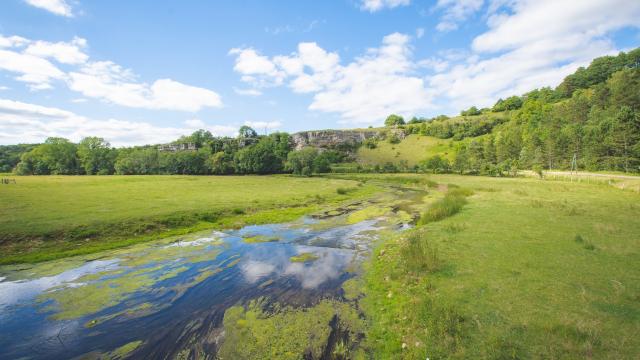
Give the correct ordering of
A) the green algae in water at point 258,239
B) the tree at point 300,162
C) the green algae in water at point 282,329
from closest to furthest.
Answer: the green algae in water at point 282,329 < the green algae in water at point 258,239 < the tree at point 300,162

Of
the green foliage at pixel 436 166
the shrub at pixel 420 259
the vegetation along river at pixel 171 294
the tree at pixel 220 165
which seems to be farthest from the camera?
the tree at pixel 220 165

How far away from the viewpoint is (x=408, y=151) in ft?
517

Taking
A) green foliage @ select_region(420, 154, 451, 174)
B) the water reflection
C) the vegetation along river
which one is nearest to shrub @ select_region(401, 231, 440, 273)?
the vegetation along river

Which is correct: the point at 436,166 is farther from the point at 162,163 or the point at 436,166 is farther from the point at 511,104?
the point at 511,104

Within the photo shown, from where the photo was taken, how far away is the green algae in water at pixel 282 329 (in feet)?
30.9

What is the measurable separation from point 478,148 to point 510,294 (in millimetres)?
120219

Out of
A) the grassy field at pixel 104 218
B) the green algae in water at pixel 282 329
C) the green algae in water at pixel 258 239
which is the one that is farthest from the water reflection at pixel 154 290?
the grassy field at pixel 104 218

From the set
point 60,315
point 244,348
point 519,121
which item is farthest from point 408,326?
point 519,121

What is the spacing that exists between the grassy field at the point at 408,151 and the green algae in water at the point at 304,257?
125 metres

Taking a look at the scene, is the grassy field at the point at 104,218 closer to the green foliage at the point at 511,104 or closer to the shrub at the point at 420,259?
the shrub at the point at 420,259

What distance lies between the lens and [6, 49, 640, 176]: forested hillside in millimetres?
71000

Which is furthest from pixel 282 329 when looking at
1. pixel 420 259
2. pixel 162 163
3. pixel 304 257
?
pixel 162 163

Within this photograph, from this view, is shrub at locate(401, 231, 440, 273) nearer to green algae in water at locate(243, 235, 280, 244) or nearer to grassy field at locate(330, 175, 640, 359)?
grassy field at locate(330, 175, 640, 359)

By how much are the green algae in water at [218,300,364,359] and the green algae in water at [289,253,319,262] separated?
5.89 metres
